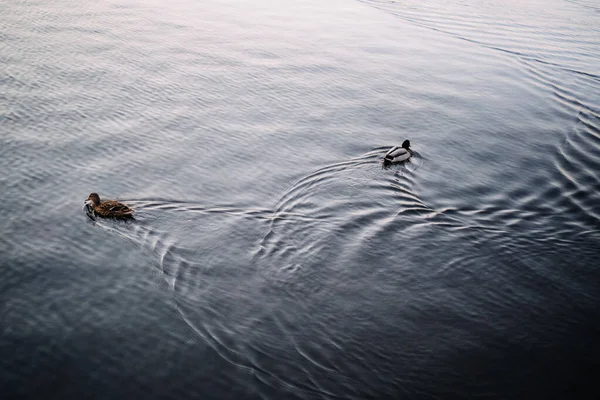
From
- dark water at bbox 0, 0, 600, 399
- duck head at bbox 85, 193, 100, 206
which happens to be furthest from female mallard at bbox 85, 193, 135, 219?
dark water at bbox 0, 0, 600, 399

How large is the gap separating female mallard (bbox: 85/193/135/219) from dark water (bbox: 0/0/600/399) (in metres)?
0.23

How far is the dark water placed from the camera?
960 centimetres

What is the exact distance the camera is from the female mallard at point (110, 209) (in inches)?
499

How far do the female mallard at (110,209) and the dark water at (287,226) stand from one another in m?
0.23

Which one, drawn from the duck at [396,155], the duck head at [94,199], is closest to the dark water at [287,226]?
the duck at [396,155]

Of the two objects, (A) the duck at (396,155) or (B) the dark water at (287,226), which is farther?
(A) the duck at (396,155)

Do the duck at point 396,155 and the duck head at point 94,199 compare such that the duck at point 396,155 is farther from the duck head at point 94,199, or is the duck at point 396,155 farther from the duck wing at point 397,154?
the duck head at point 94,199

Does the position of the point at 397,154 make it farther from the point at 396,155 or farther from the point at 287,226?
the point at 287,226

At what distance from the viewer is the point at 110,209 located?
12.7 meters

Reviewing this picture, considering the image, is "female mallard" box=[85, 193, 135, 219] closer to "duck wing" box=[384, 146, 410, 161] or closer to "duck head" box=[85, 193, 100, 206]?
"duck head" box=[85, 193, 100, 206]

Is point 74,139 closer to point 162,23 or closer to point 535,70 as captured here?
point 162,23

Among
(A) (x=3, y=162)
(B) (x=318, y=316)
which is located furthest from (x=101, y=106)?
(B) (x=318, y=316)

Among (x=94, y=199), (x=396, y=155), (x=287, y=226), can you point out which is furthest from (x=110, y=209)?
(x=396, y=155)

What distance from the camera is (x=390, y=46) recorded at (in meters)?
29.5
